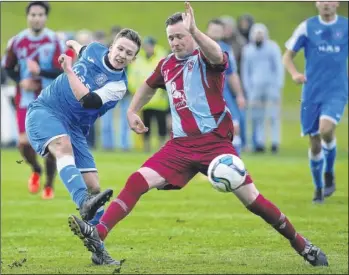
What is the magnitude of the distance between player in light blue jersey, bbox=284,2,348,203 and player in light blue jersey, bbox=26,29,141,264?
4312 mm

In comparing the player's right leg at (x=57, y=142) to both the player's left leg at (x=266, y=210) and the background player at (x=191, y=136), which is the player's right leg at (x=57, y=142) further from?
the player's left leg at (x=266, y=210)

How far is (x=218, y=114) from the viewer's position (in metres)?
9.70

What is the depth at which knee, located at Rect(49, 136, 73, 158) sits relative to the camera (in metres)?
9.89

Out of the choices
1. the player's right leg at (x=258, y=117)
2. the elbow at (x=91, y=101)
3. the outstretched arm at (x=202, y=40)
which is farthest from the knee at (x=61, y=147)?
the player's right leg at (x=258, y=117)

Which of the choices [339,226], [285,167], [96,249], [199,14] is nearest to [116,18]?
[199,14]

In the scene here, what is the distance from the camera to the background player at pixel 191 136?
30.9 feet

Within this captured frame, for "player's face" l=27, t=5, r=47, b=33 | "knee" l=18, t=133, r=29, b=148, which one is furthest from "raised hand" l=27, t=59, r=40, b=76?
"knee" l=18, t=133, r=29, b=148

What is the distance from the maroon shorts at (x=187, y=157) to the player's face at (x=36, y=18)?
19.4 ft

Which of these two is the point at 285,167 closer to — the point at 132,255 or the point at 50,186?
the point at 50,186

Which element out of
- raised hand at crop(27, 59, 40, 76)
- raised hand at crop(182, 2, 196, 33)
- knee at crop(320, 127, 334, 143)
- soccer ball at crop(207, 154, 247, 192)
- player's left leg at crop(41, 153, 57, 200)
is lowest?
player's left leg at crop(41, 153, 57, 200)

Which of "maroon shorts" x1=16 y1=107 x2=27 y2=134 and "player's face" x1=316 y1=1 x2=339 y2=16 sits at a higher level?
"player's face" x1=316 y1=1 x2=339 y2=16

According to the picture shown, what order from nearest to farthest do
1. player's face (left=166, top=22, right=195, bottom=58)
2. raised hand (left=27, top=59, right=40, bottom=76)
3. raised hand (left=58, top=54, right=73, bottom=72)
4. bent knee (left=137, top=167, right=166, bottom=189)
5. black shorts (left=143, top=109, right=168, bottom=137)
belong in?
player's face (left=166, top=22, right=195, bottom=58)
bent knee (left=137, top=167, right=166, bottom=189)
raised hand (left=58, top=54, right=73, bottom=72)
raised hand (left=27, top=59, right=40, bottom=76)
black shorts (left=143, top=109, right=168, bottom=137)

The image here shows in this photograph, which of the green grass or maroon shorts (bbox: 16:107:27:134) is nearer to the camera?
the green grass

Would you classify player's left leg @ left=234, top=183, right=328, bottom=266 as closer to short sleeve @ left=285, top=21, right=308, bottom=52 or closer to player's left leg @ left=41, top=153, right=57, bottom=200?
short sleeve @ left=285, top=21, right=308, bottom=52
